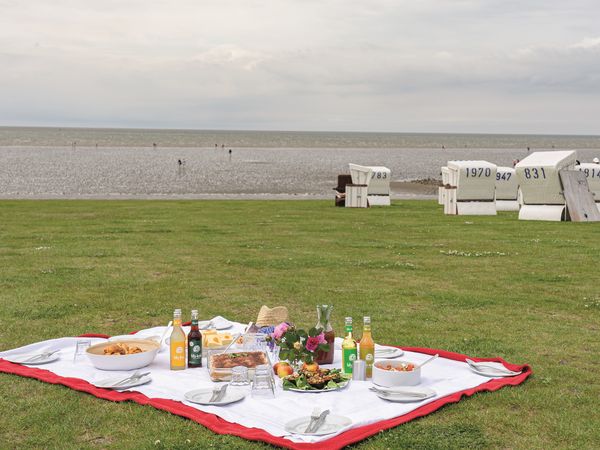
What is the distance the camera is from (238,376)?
6.02 meters

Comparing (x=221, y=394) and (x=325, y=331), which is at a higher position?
(x=325, y=331)

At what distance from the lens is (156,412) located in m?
5.78

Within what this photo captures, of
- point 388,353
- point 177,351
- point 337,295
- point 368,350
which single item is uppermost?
point 368,350

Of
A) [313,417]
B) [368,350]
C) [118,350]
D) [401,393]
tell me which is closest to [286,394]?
[313,417]

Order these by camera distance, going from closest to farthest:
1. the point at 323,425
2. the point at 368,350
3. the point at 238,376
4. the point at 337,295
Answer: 1. the point at 323,425
2. the point at 238,376
3. the point at 368,350
4. the point at 337,295

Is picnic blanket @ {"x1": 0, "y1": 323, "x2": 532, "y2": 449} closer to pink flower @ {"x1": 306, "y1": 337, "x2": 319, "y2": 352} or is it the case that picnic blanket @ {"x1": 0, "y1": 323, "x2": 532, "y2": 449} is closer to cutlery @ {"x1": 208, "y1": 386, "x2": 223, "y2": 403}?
cutlery @ {"x1": 208, "y1": 386, "x2": 223, "y2": 403}

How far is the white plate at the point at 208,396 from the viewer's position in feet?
18.7

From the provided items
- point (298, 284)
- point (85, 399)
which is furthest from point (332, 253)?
point (85, 399)

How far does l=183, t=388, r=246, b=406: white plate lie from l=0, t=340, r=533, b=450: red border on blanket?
0.08 metres

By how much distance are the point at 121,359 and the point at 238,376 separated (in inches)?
47.9

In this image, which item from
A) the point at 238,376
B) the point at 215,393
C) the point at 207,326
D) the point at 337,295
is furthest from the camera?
the point at 337,295

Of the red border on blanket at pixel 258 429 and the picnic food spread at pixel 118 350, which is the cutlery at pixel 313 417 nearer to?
the red border on blanket at pixel 258 429

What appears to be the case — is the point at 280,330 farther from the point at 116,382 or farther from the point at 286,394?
the point at 116,382

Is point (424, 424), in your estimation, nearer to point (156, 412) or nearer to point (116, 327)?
point (156, 412)
